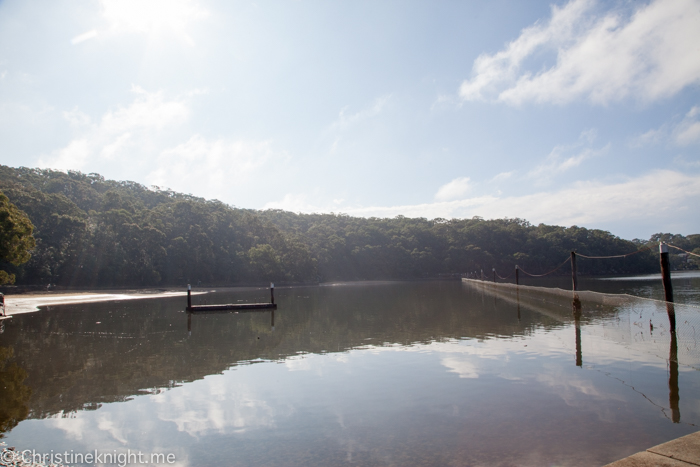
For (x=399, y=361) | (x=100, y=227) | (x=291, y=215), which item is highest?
(x=291, y=215)

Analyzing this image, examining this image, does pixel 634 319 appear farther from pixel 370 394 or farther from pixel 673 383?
pixel 370 394

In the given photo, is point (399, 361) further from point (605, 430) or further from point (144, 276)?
point (144, 276)

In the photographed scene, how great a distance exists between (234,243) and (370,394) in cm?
7077

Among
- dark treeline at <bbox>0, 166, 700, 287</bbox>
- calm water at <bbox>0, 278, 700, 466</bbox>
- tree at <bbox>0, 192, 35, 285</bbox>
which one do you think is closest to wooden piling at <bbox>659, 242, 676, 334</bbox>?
Answer: calm water at <bbox>0, 278, 700, 466</bbox>

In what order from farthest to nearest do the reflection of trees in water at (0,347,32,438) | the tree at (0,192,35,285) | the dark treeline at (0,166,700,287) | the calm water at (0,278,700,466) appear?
the dark treeline at (0,166,700,287) < the tree at (0,192,35,285) < the reflection of trees in water at (0,347,32,438) < the calm water at (0,278,700,466)

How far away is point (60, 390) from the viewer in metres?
9.62

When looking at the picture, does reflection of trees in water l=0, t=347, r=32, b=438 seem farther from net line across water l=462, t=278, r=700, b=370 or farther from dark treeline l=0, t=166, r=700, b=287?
dark treeline l=0, t=166, r=700, b=287

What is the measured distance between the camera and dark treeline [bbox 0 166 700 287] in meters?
54.2

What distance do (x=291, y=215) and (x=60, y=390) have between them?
10884 centimetres

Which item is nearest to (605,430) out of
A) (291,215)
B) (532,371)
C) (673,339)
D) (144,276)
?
(532,371)

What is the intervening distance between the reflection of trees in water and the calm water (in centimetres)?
10

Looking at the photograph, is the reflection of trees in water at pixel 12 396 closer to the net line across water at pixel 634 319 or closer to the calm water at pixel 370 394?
the calm water at pixel 370 394

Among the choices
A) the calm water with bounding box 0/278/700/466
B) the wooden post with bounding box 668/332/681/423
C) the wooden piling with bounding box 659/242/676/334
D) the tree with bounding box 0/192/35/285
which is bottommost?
the calm water with bounding box 0/278/700/466

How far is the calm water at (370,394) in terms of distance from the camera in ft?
20.6
